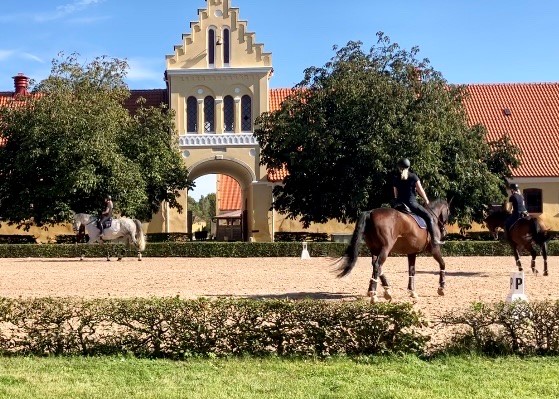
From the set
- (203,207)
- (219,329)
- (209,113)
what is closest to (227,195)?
(209,113)

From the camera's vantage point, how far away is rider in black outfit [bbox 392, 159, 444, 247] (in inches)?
536

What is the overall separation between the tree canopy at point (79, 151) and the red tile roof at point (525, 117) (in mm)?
19538

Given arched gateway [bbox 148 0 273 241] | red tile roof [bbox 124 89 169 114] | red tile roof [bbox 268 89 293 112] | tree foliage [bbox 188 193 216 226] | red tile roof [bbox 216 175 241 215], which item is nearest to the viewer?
arched gateway [bbox 148 0 273 241]

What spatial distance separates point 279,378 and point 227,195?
172 feet

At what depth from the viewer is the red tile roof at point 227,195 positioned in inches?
2307

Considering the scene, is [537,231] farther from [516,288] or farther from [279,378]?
[279,378]

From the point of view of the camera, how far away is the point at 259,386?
7176 millimetres

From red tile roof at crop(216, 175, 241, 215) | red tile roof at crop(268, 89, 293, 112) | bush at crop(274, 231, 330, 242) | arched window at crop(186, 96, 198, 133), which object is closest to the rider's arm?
bush at crop(274, 231, 330, 242)

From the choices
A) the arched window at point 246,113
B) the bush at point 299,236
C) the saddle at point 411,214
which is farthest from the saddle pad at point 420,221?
the arched window at point 246,113

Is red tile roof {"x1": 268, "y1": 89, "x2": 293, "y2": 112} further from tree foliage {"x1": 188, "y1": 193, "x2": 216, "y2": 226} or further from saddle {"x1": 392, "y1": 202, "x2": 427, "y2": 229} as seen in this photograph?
tree foliage {"x1": 188, "y1": 193, "x2": 216, "y2": 226}

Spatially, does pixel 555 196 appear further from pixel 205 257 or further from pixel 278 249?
pixel 205 257

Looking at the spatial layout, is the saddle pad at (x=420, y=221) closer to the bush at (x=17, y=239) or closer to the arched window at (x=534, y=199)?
the arched window at (x=534, y=199)

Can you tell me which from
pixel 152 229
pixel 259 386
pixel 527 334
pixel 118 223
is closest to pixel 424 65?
pixel 118 223

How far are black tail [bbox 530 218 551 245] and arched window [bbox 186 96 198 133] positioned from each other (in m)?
25.5
